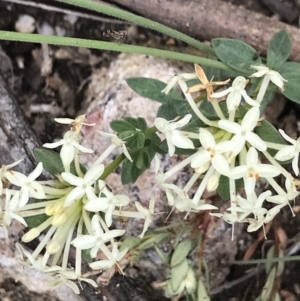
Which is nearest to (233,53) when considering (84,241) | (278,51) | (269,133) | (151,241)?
(278,51)

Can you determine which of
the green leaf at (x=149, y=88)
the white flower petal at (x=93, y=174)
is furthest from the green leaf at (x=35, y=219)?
the green leaf at (x=149, y=88)

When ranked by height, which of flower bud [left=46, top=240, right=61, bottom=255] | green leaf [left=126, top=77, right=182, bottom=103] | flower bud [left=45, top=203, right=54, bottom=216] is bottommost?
flower bud [left=46, top=240, right=61, bottom=255]

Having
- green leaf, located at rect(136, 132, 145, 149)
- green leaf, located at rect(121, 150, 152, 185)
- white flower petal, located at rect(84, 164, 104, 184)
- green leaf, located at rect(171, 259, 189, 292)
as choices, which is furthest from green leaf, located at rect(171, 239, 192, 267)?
white flower petal, located at rect(84, 164, 104, 184)

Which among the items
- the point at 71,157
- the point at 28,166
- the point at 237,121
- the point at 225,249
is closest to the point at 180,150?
the point at 237,121

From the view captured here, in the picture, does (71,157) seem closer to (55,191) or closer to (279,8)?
(55,191)

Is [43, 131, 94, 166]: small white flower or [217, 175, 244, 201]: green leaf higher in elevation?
[43, 131, 94, 166]: small white flower

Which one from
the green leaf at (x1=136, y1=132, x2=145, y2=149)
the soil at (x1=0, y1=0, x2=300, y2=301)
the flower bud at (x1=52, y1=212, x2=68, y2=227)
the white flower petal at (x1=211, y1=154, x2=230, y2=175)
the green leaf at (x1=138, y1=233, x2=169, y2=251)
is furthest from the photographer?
the soil at (x1=0, y1=0, x2=300, y2=301)

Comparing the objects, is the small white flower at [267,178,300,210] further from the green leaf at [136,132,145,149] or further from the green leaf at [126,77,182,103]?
the green leaf at [126,77,182,103]
